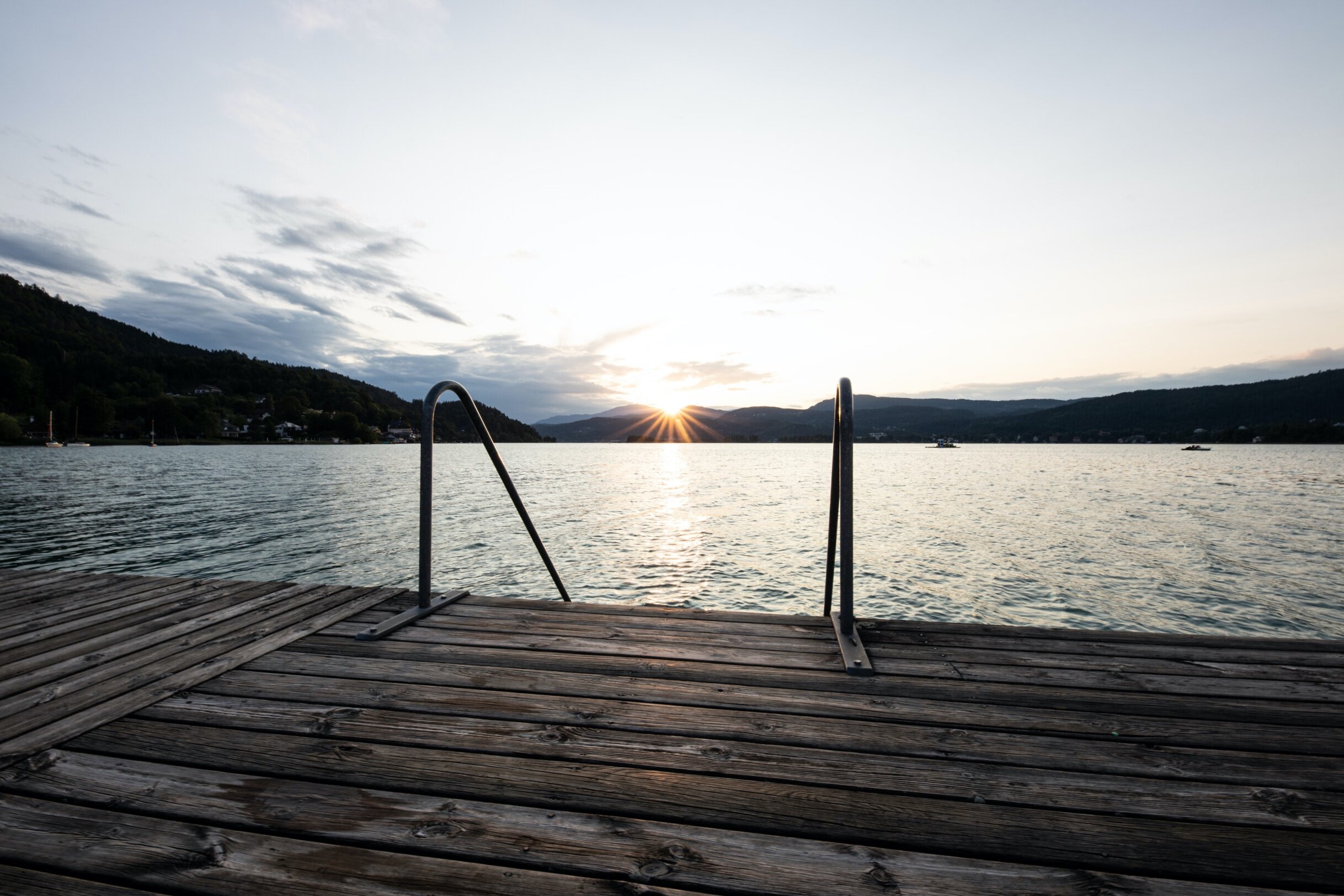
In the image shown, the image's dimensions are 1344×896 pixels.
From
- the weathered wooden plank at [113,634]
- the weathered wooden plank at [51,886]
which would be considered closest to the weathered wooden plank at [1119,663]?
the weathered wooden plank at [51,886]

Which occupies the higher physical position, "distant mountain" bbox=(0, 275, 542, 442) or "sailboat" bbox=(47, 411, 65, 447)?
"distant mountain" bbox=(0, 275, 542, 442)

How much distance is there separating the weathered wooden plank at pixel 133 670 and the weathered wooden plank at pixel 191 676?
0.05 metres

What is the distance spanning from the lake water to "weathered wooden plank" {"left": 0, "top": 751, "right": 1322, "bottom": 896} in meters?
8.53

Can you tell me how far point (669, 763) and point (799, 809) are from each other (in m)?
0.50

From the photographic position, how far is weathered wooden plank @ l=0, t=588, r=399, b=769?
7.29 ft

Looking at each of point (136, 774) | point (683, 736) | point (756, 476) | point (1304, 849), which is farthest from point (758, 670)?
point (756, 476)

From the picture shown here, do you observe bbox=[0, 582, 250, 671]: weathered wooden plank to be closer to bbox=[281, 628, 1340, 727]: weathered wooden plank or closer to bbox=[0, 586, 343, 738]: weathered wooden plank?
bbox=[0, 586, 343, 738]: weathered wooden plank

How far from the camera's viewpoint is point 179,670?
289 centimetres

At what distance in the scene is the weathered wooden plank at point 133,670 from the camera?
8.06ft

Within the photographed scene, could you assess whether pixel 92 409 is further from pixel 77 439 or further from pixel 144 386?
pixel 144 386

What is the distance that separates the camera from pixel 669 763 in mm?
2049

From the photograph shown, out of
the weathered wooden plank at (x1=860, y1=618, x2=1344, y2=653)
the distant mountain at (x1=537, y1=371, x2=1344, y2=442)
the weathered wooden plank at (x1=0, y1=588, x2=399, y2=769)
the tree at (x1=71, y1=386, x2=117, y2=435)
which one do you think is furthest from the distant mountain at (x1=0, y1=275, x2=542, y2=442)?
the distant mountain at (x1=537, y1=371, x2=1344, y2=442)

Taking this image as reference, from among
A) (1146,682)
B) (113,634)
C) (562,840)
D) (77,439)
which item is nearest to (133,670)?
(113,634)

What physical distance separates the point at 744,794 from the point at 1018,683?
171 centimetres
